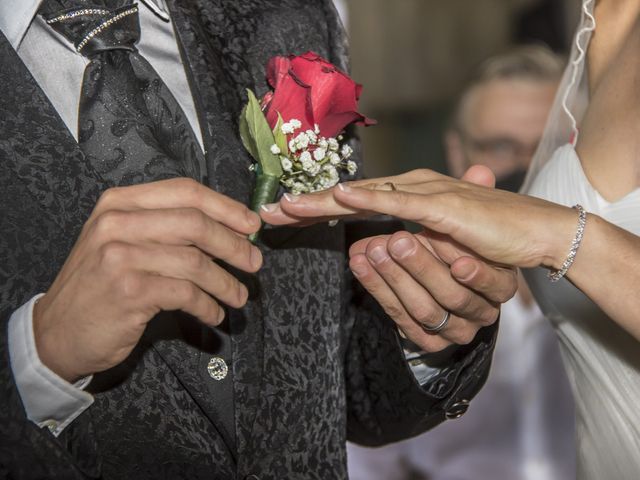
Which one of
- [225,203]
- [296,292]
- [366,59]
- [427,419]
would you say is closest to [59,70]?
[225,203]

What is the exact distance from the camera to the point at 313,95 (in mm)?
1402

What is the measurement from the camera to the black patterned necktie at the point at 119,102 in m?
1.41

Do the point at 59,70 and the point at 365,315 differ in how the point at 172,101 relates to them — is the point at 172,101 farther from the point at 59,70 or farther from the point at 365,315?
the point at 365,315

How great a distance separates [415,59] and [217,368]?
607 cm

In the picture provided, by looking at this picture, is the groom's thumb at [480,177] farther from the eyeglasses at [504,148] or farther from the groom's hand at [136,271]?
the eyeglasses at [504,148]

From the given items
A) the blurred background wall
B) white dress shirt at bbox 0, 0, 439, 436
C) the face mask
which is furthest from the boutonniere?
the blurred background wall

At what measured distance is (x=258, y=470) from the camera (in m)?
1.49

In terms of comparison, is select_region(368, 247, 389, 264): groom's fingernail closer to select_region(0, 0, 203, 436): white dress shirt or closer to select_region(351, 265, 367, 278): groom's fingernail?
select_region(351, 265, 367, 278): groom's fingernail

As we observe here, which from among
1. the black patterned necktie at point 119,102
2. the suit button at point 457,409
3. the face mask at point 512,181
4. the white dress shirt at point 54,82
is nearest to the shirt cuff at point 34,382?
the white dress shirt at point 54,82

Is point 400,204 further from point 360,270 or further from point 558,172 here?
point 558,172

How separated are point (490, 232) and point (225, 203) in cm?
45

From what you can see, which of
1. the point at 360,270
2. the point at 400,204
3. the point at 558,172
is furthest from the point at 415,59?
the point at 400,204

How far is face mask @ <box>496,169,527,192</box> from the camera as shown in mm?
3635

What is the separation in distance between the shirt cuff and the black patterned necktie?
0.29 meters
